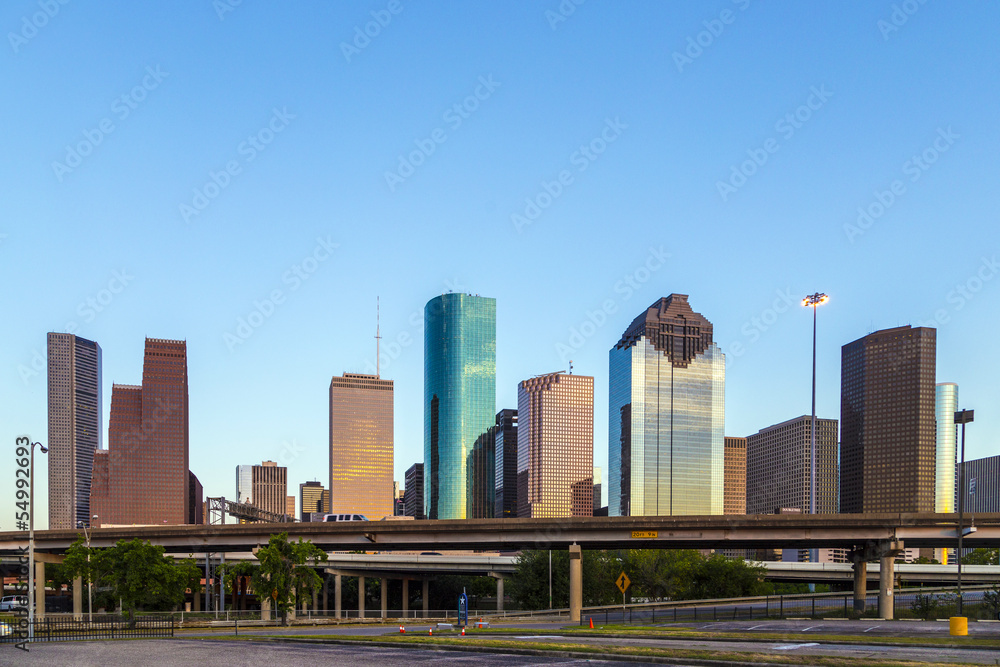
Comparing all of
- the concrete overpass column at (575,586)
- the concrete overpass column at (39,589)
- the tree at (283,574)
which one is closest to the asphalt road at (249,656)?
the tree at (283,574)

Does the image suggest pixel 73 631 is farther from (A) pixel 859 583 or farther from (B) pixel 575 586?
(A) pixel 859 583

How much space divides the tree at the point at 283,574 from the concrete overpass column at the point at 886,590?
41.8 meters

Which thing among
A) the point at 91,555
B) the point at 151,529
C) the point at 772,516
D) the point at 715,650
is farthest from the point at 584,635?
the point at 151,529

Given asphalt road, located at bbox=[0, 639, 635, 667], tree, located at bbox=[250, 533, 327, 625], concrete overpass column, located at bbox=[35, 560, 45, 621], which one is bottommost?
concrete overpass column, located at bbox=[35, 560, 45, 621]

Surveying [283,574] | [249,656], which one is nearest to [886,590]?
[283,574]

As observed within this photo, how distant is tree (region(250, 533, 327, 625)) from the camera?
68250 mm

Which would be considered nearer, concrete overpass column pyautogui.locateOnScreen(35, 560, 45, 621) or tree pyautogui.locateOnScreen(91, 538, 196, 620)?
tree pyautogui.locateOnScreen(91, 538, 196, 620)

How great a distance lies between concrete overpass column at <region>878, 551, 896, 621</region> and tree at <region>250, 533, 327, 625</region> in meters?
41.8

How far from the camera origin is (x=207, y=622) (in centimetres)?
6625

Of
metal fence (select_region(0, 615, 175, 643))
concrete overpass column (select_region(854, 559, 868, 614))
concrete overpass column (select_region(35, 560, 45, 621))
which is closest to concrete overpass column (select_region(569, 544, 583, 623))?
concrete overpass column (select_region(854, 559, 868, 614))

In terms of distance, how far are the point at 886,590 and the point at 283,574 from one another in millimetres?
45077

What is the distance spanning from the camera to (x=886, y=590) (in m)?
65.8

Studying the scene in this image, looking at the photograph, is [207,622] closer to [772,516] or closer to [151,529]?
[151,529]

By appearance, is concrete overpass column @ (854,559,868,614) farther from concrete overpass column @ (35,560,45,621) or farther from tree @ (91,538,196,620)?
concrete overpass column @ (35,560,45,621)
